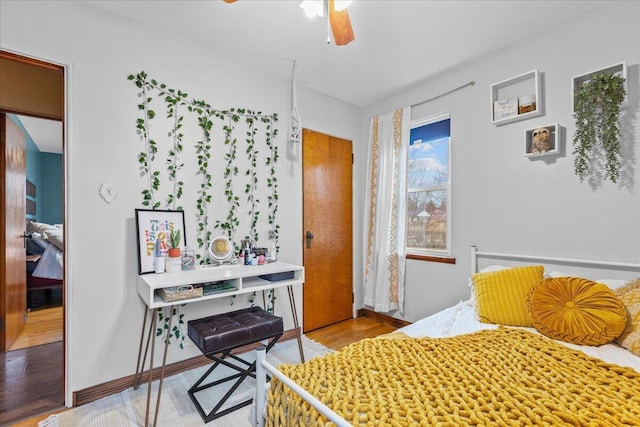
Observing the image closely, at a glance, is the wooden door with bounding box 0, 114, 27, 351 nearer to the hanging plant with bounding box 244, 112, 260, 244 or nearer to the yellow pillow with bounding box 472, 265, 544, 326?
the hanging plant with bounding box 244, 112, 260, 244

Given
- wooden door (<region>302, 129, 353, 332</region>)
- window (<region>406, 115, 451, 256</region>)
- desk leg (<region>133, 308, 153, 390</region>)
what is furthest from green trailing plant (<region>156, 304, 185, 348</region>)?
window (<region>406, 115, 451, 256</region>)

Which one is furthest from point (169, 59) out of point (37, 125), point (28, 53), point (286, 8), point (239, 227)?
point (37, 125)

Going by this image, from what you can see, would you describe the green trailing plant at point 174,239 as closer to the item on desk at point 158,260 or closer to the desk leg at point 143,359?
the item on desk at point 158,260

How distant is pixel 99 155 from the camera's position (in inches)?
81.7

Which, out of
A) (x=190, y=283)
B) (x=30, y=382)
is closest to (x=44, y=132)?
(x=30, y=382)

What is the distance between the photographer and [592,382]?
1170 millimetres

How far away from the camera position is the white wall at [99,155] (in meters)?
1.94

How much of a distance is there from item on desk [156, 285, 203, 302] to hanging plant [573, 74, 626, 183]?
2693mm

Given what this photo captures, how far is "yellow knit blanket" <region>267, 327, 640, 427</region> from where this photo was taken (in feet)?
3.05

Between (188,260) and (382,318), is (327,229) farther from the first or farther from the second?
(188,260)

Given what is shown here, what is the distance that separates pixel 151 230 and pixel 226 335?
0.96 meters

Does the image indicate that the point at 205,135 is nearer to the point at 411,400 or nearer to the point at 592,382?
the point at 411,400

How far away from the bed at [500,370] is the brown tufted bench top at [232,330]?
76 cm

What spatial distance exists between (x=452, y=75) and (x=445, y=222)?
55.2 inches
